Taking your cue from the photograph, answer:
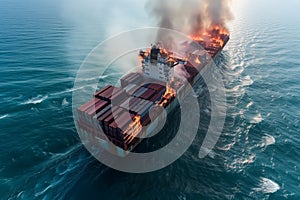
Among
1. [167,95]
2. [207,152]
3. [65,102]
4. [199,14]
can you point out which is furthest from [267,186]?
[199,14]

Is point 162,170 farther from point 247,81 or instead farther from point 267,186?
point 247,81

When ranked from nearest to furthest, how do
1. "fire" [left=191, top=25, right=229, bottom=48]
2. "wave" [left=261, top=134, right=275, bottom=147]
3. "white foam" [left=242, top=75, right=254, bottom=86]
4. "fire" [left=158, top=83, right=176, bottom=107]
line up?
"wave" [left=261, top=134, right=275, bottom=147] < "fire" [left=158, top=83, right=176, bottom=107] < "white foam" [left=242, top=75, right=254, bottom=86] < "fire" [left=191, top=25, right=229, bottom=48]

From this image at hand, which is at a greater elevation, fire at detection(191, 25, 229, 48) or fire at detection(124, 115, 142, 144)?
fire at detection(191, 25, 229, 48)

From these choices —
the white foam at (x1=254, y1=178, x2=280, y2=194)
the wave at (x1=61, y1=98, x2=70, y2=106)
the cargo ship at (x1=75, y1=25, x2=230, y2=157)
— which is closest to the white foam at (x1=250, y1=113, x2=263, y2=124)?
the white foam at (x1=254, y1=178, x2=280, y2=194)

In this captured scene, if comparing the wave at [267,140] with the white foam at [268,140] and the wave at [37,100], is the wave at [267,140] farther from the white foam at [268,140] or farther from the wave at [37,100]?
the wave at [37,100]

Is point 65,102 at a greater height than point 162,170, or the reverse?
point 162,170

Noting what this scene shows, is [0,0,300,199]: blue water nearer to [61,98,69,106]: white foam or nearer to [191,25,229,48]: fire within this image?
[61,98,69,106]: white foam

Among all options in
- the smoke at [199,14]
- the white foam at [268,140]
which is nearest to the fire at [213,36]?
the smoke at [199,14]
